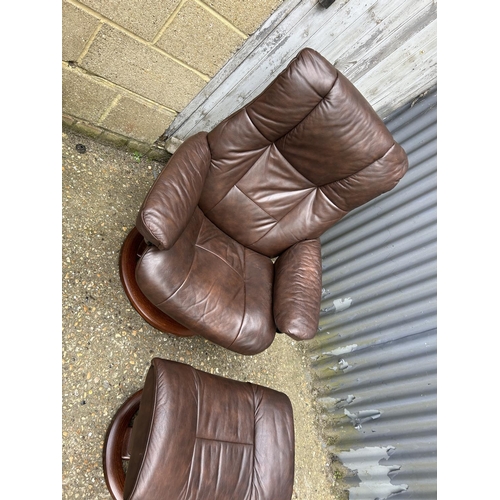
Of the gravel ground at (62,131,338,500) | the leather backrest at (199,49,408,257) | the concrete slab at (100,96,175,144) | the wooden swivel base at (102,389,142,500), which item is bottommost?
the wooden swivel base at (102,389,142,500)

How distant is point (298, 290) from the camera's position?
169 centimetres

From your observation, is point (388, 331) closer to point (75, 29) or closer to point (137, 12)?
point (137, 12)

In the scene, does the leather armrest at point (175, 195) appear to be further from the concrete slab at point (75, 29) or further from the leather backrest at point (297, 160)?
the concrete slab at point (75, 29)

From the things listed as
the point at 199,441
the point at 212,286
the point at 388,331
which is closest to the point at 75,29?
the point at 212,286

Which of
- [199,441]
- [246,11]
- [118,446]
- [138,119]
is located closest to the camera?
[199,441]

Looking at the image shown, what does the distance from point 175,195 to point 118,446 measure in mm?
1031

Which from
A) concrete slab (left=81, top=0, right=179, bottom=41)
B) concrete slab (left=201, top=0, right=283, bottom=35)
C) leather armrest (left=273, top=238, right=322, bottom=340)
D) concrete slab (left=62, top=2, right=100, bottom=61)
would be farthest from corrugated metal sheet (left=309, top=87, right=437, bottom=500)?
concrete slab (left=62, top=2, right=100, bottom=61)


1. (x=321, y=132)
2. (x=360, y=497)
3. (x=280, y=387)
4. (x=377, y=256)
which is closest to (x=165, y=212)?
(x=321, y=132)

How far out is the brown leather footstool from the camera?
4.08ft

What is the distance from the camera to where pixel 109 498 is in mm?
1599

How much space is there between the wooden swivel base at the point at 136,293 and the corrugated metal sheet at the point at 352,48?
707 mm

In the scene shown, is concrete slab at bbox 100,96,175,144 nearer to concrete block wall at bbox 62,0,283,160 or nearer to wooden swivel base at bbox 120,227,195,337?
concrete block wall at bbox 62,0,283,160

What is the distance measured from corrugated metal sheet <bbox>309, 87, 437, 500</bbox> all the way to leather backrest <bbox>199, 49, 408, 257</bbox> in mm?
408

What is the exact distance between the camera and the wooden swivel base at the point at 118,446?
156 centimetres
